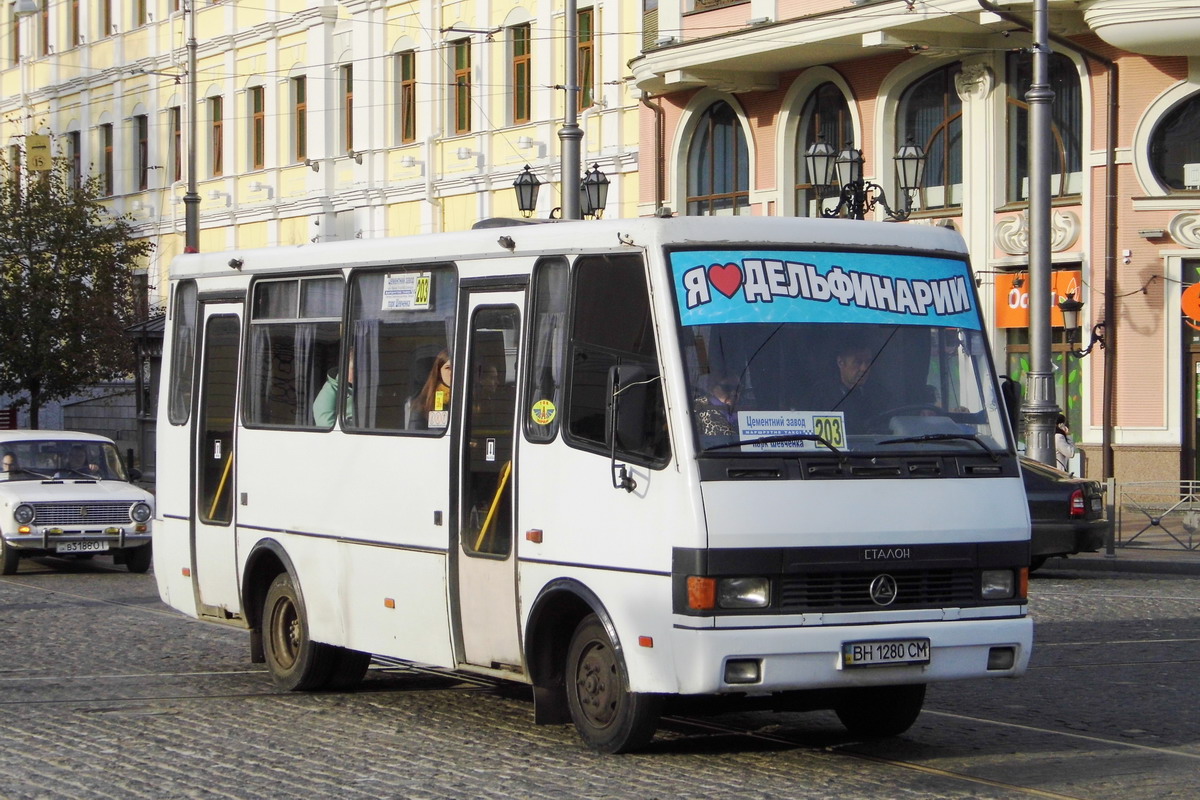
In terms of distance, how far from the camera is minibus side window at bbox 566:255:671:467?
944 cm

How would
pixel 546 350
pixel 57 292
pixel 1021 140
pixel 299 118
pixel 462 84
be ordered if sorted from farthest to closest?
pixel 299 118, pixel 57 292, pixel 462 84, pixel 1021 140, pixel 546 350

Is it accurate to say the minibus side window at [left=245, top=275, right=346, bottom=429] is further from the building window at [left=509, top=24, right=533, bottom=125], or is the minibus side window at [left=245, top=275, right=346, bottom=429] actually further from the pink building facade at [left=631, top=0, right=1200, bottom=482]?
the building window at [left=509, top=24, right=533, bottom=125]

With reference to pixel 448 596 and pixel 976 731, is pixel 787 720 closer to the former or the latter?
pixel 976 731

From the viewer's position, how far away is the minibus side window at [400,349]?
11.1 meters

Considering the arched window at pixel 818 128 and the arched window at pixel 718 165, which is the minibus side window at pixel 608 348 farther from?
the arched window at pixel 718 165

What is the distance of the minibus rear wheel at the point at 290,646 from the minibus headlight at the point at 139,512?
998cm

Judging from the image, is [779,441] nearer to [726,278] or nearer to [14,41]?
[726,278]

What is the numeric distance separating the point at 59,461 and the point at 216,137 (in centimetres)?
2965

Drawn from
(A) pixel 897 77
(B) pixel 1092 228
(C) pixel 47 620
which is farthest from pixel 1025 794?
(A) pixel 897 77

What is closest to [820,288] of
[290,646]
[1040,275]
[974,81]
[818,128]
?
[290,646]

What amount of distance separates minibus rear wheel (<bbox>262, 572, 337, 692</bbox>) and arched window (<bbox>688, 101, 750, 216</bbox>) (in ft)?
80.3

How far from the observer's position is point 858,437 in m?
9.54

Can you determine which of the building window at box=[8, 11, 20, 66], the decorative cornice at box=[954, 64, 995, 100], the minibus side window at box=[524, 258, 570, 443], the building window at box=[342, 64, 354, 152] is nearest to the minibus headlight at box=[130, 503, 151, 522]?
the minibus side window at box=[524, 258, 570, 443]

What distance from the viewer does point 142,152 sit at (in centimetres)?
5541
